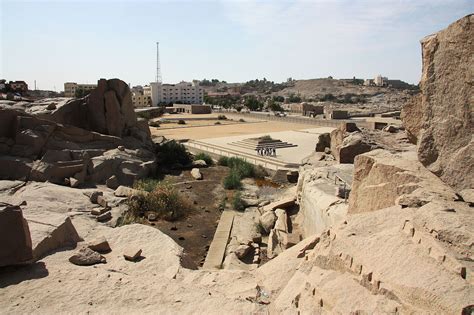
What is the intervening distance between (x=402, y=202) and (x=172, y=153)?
16.0 metres

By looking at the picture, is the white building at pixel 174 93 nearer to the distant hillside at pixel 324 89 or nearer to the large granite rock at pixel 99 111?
the distant hillside at pixel 324 89

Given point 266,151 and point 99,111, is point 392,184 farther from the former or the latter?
point 266,151

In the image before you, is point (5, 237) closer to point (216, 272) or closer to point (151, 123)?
point (216, 272)

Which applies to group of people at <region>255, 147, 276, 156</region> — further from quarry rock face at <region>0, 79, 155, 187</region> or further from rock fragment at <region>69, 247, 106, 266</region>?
rock fragment at <region>69, 247, 106, 266</region>

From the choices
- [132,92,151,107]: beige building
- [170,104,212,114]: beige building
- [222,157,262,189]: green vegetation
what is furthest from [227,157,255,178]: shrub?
[132,92,151,107]: beige building

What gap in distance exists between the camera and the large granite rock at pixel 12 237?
5.21 meters

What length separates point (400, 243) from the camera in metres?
4.04

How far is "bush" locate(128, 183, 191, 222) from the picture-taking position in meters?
11.6

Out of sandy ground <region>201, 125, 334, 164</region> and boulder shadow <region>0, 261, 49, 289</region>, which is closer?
boulder shadow <region>0, 261, 49, 289</region>

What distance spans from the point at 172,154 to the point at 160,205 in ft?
27.2

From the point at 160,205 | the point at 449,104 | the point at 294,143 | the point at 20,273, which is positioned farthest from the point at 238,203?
the point at 294,143

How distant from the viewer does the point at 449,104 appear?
498cm

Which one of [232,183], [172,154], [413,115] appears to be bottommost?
[232,183]

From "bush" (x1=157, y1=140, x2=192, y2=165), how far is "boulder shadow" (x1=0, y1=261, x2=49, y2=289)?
544 inches
